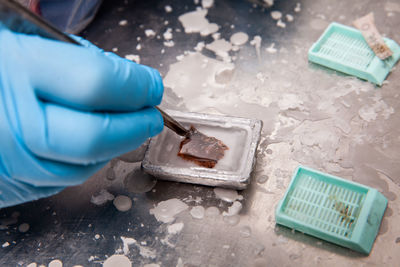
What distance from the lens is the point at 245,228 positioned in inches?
46.2

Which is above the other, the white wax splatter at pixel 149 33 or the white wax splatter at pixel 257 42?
the white wax splatter at pixel 257 42

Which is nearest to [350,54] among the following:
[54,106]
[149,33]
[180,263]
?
[149,33]

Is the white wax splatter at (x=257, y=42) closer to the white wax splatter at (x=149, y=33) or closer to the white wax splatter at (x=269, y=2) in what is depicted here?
the white wax splatter at (x=269, y=2)

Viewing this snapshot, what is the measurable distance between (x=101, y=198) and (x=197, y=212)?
34 centimetres

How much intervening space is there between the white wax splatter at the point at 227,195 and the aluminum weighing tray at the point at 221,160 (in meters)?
0.03

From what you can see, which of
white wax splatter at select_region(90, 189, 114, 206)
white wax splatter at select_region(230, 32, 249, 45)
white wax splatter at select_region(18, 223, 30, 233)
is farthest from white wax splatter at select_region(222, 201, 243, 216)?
white wax splatter at select_region(230, 32, 249, 45)

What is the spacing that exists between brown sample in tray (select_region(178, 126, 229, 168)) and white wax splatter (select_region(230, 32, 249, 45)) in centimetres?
56

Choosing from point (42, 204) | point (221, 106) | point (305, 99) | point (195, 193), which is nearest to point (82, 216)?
point (42, 204)

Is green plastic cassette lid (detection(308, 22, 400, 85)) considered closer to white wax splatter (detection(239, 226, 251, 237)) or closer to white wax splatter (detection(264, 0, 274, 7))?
white wax splatter (detection(264, 0, 274, 7))

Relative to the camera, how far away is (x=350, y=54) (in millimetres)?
1480

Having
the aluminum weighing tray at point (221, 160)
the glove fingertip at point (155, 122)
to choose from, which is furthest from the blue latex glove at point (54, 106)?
the aluminum weighing tray at point (221, 160)

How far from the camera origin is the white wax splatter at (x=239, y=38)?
1.66 meters

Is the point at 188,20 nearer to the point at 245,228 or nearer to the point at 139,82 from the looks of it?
the point at 139,82

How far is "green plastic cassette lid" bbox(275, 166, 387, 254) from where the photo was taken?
1.07 m
